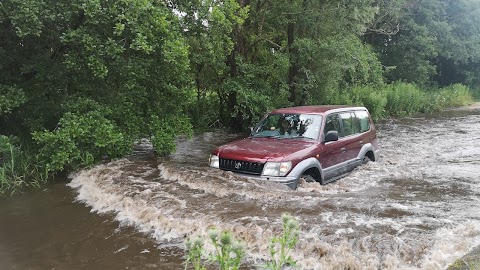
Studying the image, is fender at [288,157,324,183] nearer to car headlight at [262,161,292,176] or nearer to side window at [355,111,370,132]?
car headlight at [262,161,292,176]

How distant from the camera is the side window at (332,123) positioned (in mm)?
8208

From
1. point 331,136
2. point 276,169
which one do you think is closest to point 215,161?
point 276,169

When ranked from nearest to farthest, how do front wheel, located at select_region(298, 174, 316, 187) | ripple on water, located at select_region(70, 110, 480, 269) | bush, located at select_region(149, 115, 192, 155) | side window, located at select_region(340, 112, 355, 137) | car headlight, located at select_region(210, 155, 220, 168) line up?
ripple on water, located at select_region(70, 110, 480, 269) < front wheel, located at select_region(298, 174, 316, 187) < car headlight, located at select_region(210, 155, 220, 168) < side window, located at select_region(340, 112, 355, 137) < bush, located at select_region(149, 115, 192, 155)

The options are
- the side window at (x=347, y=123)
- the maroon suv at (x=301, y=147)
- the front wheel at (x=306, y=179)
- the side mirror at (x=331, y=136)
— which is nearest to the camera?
the maroon suv at (x=301, y=147)

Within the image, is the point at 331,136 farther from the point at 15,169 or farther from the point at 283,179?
the point at 15,169

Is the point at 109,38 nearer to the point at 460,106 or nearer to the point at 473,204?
the point at 473,204

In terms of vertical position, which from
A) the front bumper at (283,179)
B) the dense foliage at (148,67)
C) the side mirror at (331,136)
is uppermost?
the dense foliage at (148,67)

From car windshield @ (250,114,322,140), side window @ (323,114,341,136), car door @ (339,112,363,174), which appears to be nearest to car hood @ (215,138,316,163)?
car windshield @ (250,114,322,140)

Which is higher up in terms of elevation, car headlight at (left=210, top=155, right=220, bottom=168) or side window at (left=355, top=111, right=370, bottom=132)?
side window at (left=355, top=111, right=370, bottom=132)

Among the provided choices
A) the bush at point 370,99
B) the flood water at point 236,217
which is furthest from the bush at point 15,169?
the bush at point 370,99

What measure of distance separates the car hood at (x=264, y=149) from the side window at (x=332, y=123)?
0.63 m

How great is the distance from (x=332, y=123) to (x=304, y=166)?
1.67 metres

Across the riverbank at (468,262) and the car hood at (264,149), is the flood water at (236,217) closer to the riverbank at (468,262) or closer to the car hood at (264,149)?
the riverbank at (468,262)

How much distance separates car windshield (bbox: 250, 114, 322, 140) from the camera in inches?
316
